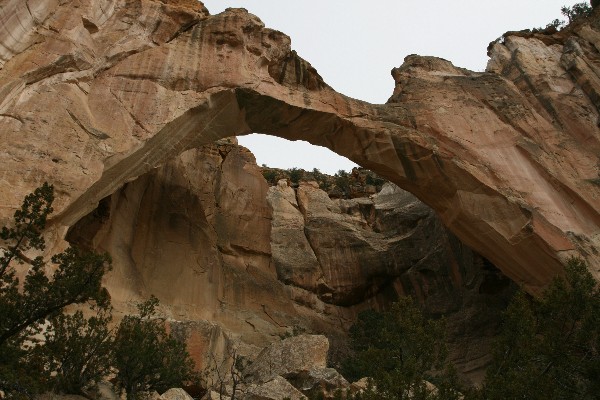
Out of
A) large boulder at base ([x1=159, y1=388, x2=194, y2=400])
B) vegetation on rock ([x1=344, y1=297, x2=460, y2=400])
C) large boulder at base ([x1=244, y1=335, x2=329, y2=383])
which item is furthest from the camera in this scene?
large boulder at base ([x1=244, y1=335, x2=329, y2=383])

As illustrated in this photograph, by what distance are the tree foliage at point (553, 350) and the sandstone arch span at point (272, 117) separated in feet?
19.5

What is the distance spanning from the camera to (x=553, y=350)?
9.67 meters

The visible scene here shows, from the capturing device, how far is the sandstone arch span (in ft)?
45.6

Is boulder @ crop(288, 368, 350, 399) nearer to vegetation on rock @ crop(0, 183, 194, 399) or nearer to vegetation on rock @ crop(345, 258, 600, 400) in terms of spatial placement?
vegetation on rock @ crop(345, 258, 600, 400)

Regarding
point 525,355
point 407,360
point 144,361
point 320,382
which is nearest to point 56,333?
point 144,361

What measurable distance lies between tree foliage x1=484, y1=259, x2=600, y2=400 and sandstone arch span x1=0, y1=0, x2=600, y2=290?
594cm

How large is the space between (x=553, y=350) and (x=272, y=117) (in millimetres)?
11168

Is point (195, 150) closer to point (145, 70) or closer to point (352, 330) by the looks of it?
point (145, 70)

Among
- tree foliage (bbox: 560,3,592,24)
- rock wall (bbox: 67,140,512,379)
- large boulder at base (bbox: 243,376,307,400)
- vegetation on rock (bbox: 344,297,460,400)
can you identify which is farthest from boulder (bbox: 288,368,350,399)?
tree foliage (bbox: 560,3,592,24)

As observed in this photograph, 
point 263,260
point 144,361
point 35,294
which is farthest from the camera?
point 263,260

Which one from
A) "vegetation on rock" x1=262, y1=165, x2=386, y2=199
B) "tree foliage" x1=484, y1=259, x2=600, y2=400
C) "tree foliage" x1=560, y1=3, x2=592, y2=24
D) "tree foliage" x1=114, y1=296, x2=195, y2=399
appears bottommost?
"tree foliage" x1=484, y1=259, x2=600, y2=400

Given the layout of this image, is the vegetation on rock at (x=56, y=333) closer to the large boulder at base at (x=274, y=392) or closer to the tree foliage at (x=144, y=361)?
the tree foliage at (x=144, y=361)

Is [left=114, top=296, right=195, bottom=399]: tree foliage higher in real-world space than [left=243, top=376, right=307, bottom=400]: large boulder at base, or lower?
higher

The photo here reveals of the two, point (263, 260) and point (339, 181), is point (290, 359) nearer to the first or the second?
point (263, 260)
